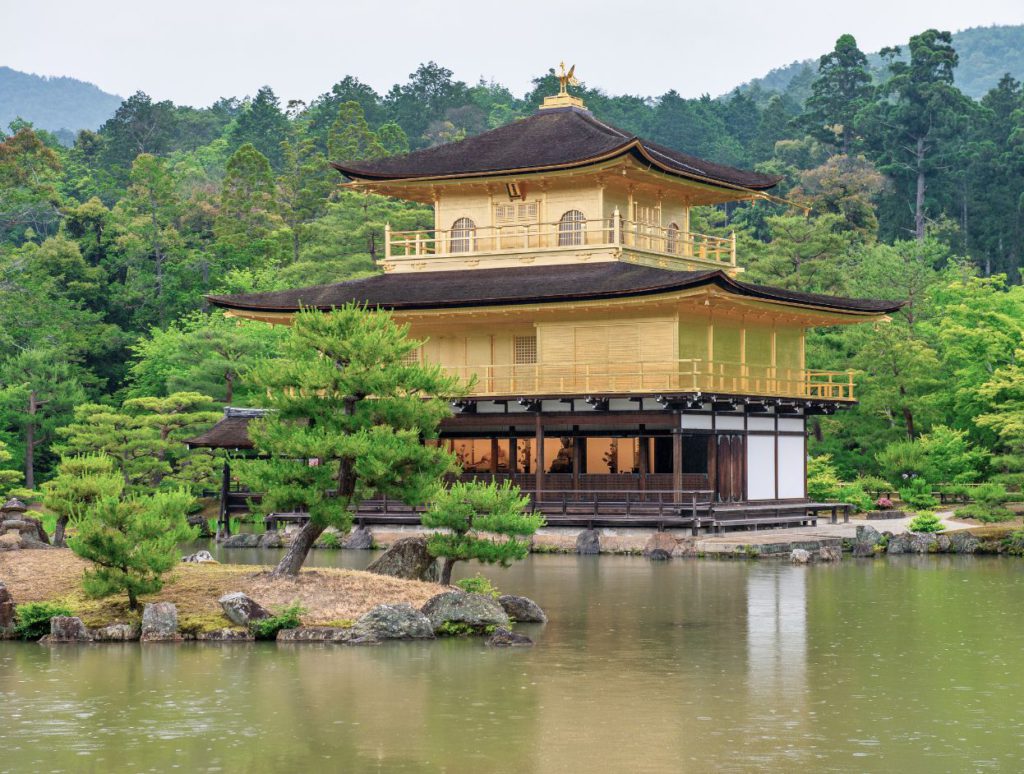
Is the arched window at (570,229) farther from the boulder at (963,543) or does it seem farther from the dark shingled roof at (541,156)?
the boulder at (963,543)

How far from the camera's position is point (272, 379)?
27.2m

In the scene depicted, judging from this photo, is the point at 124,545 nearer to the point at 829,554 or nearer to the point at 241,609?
the point at 241,609

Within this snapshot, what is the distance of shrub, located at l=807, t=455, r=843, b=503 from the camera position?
169 feet

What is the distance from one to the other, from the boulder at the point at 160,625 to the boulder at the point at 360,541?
2047cm

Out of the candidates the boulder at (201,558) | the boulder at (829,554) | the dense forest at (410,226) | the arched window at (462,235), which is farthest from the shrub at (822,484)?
the boulder at (201,558)

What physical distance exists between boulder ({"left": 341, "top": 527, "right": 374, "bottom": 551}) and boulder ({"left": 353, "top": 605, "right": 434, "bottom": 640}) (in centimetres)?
2043

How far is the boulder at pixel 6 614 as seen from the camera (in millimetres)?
24375

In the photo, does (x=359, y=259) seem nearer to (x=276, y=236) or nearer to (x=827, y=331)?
(x=276, y=236)

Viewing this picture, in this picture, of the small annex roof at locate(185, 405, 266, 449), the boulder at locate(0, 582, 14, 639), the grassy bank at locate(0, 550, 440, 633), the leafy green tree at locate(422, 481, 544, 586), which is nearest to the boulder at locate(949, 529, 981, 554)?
the leafy green tree at locate(422, 481, 544, 586)

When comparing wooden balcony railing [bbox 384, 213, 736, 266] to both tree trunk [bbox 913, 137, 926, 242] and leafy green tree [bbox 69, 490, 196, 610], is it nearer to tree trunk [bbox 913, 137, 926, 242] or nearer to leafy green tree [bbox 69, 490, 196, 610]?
leafy green tree [bbox 69, 490, 196, 610]

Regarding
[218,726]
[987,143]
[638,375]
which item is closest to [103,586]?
[218,726]

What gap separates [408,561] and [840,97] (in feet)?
291

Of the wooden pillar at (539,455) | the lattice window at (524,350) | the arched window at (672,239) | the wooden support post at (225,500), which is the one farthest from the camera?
the arched window at (672,239)

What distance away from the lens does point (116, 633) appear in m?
23.9
